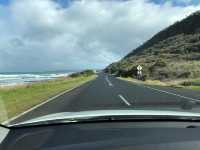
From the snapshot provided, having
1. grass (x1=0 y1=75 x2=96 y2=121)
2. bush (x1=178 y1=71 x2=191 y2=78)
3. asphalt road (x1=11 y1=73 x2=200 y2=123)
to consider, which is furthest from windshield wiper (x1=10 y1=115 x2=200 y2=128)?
bush (x1=178 y1=71 x2=191 y2=78)

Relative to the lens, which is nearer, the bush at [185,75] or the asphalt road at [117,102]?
the asphalt road at [117,102]

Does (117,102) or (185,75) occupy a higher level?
(117,102)

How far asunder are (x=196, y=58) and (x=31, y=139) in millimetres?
143557

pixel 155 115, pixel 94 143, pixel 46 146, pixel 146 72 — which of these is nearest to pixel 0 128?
pixel 46 146

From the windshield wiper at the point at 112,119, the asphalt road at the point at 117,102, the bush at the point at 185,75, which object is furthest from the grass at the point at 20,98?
the bush at the point at 185,75

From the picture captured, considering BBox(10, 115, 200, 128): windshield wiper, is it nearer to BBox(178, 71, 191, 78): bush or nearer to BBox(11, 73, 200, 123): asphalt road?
BBox(11, 73, 200, 123): asphalt road

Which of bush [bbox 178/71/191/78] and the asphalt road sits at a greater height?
the asphalt road

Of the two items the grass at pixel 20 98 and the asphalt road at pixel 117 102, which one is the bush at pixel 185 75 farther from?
the asphalt road at pixel 117 102

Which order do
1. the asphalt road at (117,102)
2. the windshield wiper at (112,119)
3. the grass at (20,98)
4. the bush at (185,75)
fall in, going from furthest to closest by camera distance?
the bush at (185,75)
the grass at (20,98)
the asphalt road at (117,102)
the windshield wiper at (112,119)

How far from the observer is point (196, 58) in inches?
5699

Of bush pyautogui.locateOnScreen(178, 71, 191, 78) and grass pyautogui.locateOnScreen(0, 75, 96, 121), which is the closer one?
grass pyautogui.locateOnScreen(0, 75, 96, 121)

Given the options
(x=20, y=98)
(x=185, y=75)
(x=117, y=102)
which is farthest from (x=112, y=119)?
(x=185, y=75)

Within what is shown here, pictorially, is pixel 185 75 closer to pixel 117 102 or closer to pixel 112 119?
pixel 117 102

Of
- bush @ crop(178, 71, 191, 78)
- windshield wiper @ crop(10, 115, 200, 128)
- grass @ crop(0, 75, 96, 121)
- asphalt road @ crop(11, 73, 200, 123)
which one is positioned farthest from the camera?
bush @ crop(178, 71, 191, 78)
